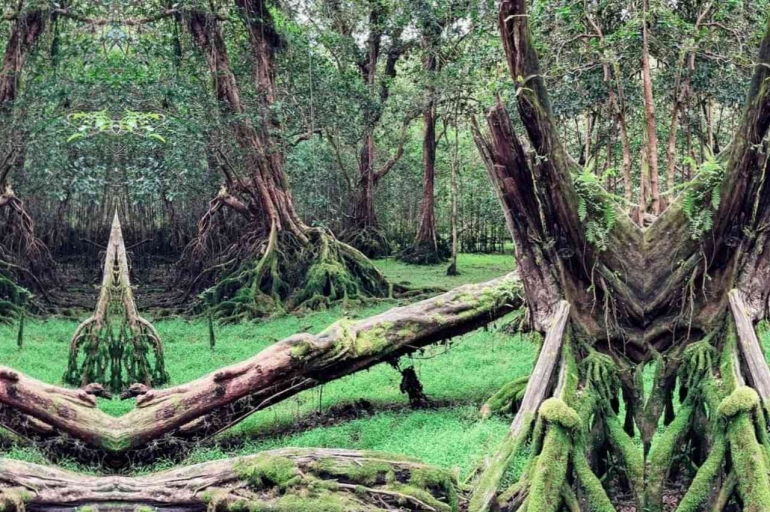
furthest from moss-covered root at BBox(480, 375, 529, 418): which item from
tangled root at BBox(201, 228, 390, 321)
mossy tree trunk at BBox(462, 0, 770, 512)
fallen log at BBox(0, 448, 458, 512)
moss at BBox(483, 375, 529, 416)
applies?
tangled root at BBox(201, 228, 390, 321)

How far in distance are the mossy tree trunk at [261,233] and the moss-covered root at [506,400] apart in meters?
6.52

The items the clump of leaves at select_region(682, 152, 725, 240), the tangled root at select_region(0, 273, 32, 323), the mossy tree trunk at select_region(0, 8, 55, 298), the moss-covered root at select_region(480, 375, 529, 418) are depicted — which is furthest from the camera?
the tangled root at select_region(0, 273, 32, 323)

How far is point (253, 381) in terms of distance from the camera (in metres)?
6.64

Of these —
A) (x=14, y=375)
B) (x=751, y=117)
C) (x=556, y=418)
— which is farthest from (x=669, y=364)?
(x=14, y=375)

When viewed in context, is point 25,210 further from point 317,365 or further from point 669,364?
point 669,364

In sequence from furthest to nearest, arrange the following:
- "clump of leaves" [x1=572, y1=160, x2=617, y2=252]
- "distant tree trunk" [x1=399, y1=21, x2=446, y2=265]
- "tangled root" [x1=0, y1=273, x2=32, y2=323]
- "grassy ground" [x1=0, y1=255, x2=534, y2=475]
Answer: "distant tree trunk" [x1=399, y1=21, x2=446, y2=265]
"tangled root" [x1=0, y1=273, x2=32, y2=323]
"grassy ground" [x1=0, y1=255, x2=534, y2=475]
"clump of leaves" [x1=572, y1=160, x2=617, y2=252]

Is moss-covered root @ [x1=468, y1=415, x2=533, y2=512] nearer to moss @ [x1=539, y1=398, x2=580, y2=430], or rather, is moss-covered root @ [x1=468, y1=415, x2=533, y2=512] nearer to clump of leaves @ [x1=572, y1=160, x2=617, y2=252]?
moss @ [x1=539, y1=398, x2=580, y2=430]

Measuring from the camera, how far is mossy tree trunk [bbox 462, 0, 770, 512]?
4707 mm

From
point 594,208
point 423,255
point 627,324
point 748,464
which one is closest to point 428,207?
point 423,255

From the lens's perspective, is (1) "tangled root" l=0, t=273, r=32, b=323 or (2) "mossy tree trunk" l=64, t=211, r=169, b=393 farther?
(1) "tangled root" l=0, t=273, r=32, b=323

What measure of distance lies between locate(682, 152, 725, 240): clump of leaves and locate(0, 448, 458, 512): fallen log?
8.58 feet

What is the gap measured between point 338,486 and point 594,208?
9.07 ft

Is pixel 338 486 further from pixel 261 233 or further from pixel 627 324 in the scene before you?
pixel 261 233

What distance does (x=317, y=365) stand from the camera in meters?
6.83
